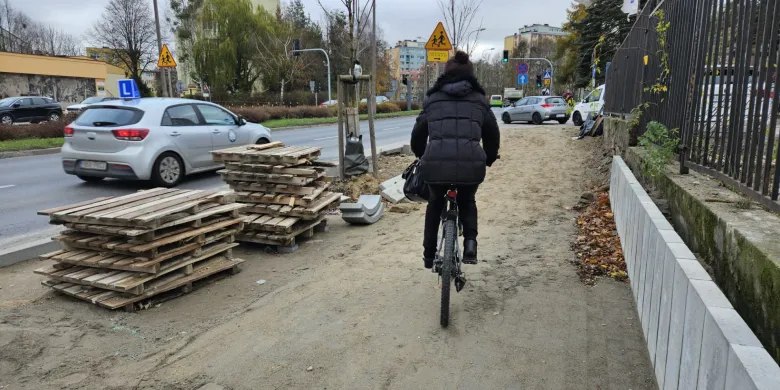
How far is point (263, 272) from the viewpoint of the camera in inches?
220

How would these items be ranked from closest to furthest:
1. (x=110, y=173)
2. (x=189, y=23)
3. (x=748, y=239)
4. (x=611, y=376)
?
1. (x=748, y=239)
2. (x=611, y=376)
3. (x=110, y=173)
4. (x=189, y=23)

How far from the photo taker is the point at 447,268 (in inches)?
A: 151

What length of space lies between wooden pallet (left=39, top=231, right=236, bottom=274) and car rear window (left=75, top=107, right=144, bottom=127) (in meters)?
5.12

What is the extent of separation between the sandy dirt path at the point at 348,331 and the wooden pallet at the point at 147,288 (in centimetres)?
10

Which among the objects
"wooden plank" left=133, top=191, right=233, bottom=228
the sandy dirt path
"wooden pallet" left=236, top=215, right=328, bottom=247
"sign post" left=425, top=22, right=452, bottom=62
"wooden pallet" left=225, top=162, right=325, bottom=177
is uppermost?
"sign post" left=425, top=22, right=452, bottom=62

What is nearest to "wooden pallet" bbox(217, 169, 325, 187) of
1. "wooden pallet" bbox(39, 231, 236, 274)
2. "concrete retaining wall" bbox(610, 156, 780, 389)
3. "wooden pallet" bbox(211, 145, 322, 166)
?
"wooden pallet" bbox(211, 145, 322, 166)

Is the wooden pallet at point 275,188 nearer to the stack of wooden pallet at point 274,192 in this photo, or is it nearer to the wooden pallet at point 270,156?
the stack of wooden pallet at point 274,192

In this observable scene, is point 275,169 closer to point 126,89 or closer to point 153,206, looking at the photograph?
point 153,206

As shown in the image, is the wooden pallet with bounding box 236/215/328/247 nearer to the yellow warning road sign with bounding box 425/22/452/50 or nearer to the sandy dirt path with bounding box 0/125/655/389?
the sandy dirt path with bounding box 0/125/655/389

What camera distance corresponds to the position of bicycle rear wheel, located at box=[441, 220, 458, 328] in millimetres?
3816

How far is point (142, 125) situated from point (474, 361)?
8.20m

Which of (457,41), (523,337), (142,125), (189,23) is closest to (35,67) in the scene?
(189,23)

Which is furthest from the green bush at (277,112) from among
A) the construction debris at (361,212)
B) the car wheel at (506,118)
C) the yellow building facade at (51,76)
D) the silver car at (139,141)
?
the yellow building facade at (51,76)

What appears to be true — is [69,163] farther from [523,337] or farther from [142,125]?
[523,337]
